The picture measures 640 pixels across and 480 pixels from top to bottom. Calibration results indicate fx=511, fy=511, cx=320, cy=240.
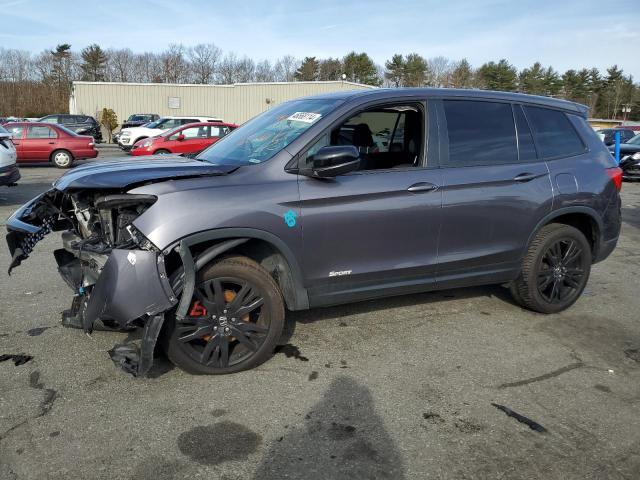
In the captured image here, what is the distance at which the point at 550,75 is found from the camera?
77.0m

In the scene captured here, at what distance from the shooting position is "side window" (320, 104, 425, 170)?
404 cm

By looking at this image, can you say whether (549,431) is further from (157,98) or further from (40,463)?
(157,98)

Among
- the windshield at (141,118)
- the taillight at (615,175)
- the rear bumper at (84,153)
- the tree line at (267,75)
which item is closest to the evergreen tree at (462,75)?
the tree line at (267,75)

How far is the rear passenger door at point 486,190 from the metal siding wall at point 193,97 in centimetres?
3339

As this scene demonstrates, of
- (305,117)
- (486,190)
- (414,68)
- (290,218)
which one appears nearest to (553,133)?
(486,190)

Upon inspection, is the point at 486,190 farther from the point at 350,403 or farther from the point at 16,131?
the point at 16,131

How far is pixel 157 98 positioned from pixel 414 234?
123ft

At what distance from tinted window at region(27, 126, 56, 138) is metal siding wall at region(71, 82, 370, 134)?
2109 cm

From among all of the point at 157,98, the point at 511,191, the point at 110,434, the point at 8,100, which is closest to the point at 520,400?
the point at 511,191

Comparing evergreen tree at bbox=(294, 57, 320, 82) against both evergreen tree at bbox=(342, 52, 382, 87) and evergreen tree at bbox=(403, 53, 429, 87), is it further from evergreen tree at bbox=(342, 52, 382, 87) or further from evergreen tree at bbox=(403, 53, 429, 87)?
evergreen tree at bbox=(403, 53, 429, 87)

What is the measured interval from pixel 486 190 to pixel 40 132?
16.8 meters

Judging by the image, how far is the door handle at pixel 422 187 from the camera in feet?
12.4

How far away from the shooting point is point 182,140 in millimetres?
17406

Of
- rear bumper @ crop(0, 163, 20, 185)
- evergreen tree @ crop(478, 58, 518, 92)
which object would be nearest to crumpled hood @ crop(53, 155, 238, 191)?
rear bumper @ crop(0, 163, 20, 185)
